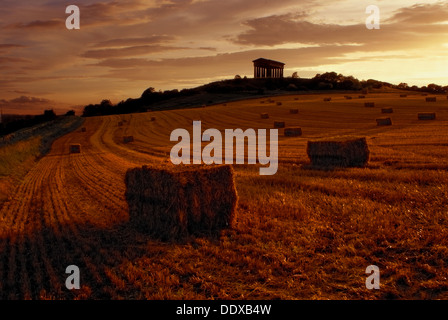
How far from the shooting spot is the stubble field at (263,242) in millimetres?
6500

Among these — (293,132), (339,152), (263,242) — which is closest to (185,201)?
(263,242)

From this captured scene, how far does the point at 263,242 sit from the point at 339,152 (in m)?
9.25

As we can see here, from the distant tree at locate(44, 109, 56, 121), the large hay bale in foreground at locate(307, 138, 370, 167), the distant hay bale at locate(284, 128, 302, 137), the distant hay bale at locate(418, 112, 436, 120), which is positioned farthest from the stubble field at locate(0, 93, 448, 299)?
the distant tree at locate(44, 109, 56, 121)

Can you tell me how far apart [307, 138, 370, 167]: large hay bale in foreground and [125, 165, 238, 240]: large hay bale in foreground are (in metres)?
7.98

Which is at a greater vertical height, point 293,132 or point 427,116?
point 427,116

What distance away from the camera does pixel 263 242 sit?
27.6 ft

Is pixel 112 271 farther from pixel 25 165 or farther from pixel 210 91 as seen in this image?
pixel 210 91

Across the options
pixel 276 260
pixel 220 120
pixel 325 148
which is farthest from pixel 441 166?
pixel 220 120

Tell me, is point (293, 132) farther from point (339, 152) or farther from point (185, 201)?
point (185, 201)
